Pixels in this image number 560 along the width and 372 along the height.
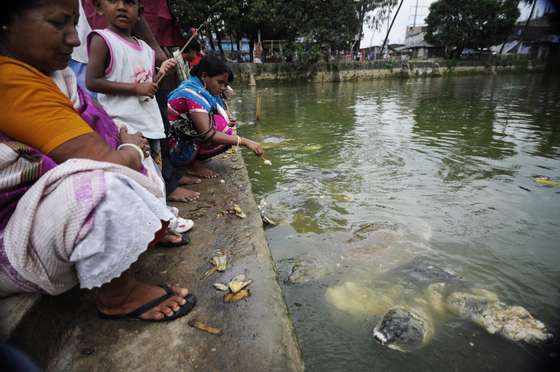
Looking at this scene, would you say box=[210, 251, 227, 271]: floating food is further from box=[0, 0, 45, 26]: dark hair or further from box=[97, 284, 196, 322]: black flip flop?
box=[0, 0, 45, 26]: dark hair

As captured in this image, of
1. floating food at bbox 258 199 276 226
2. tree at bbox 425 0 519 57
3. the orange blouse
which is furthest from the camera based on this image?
tree at bbox 425 0 519 57

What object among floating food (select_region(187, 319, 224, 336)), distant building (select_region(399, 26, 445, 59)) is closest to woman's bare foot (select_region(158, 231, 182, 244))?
floating food (select_region(187, 319, 224, 336))

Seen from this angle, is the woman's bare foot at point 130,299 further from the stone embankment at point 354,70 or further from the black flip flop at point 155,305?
the stone embankment at point 354,70

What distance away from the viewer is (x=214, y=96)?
11.8ft

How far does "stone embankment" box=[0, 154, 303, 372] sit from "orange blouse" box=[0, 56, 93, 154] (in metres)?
0.64

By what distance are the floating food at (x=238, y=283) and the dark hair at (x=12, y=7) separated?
1.45 metres

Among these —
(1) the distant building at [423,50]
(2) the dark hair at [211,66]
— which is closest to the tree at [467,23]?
(1) the distant building at [423,50]

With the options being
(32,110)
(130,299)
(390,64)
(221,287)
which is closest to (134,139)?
(32,110)

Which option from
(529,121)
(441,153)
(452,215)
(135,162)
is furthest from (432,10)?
(135,162)

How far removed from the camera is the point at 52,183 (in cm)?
112

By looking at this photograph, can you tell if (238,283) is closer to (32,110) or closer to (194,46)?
(32,110)

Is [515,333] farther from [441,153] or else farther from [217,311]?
[441,153]

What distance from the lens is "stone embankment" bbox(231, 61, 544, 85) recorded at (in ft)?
81.4

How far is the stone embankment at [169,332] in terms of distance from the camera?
47.7 inches
